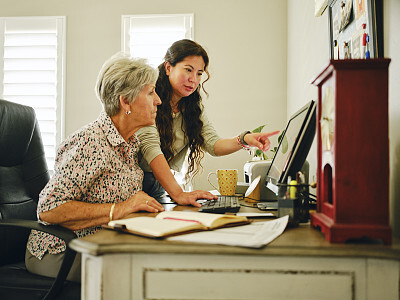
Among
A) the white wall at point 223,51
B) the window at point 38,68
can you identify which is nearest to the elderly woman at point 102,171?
the white wall at point 223,51

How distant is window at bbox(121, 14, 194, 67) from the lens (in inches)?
134

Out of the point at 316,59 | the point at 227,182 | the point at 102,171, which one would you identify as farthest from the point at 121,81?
the point at 316,59

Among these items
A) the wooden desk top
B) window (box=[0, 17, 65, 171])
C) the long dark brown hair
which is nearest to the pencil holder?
the wooden desk top

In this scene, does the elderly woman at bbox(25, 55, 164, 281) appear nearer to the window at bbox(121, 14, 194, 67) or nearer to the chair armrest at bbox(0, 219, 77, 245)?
the chair armrest at bbox(0, 219, 77, 245)

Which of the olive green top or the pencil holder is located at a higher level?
the olive green top

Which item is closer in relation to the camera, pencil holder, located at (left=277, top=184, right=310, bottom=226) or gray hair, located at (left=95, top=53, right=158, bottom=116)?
pencil holder, located at (left=277, top=184, right=310, bottom=226)

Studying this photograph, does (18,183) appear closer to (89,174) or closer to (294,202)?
(89,174)

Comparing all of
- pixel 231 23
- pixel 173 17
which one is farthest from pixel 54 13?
pixel 231 23

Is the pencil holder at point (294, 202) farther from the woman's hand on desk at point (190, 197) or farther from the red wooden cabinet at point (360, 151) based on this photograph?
the woman's hand on desk at point (190, 197)

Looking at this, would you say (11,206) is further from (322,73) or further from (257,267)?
(322,73)

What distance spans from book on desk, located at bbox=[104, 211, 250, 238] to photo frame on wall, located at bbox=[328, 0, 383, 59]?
65cm

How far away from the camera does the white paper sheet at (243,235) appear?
72cm

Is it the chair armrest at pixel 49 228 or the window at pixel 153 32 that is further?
the window at pixel 153 32

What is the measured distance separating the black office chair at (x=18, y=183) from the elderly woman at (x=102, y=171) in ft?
0.28
